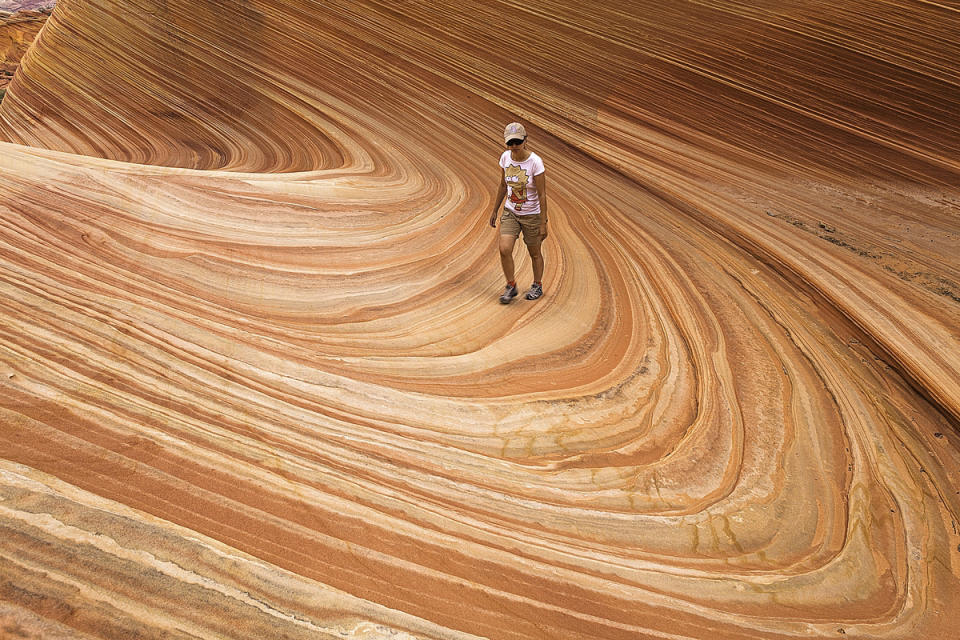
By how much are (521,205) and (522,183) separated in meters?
0.15

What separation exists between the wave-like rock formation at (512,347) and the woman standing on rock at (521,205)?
0.23 m

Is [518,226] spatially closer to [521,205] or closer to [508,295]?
[521,205]

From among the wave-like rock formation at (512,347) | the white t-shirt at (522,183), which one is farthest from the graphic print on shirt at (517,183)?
the wave-like rock formation at (512,347)

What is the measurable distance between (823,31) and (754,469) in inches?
127

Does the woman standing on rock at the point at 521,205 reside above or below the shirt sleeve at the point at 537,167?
Answer: below

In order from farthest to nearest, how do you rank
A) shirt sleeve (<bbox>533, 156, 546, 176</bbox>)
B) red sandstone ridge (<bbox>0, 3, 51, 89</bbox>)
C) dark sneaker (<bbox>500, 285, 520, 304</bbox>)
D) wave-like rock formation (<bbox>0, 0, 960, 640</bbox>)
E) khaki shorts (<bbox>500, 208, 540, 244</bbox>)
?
red sandstone ridge (<bbox>0, 3, 51, 89</bbox>) → dark sneaker (<bbox>500, 285, 520, 304</bbox>) → khaki shorts (<bbox>500, 208, 540, 244</bbox>) → shirt sleeve (<bbox>533, 156, 546, 176</bbox>) → wave-like rock formation (<bbox>0, 0, 960, 640</bbox>)

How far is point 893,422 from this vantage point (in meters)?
2.61

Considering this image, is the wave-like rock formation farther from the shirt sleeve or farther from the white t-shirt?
the shirt sleeve

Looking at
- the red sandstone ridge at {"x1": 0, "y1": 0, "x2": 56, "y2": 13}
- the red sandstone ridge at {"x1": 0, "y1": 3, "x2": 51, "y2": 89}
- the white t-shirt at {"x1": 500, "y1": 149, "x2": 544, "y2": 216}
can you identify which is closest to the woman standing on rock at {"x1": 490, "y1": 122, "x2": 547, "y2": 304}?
the white t-shirt at {"x1": 500, "y1": 149, "x2": 544, "y2": 216}

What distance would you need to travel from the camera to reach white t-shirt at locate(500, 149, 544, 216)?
9.98 feet

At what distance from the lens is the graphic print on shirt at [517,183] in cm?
305

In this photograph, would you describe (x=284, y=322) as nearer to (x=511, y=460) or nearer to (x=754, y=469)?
(x=511, y=460)

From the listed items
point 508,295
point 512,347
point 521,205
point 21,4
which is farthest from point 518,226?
point 21,4

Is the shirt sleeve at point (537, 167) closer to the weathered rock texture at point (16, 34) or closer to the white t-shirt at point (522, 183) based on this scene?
the white t-shirt at point (522, 183)
